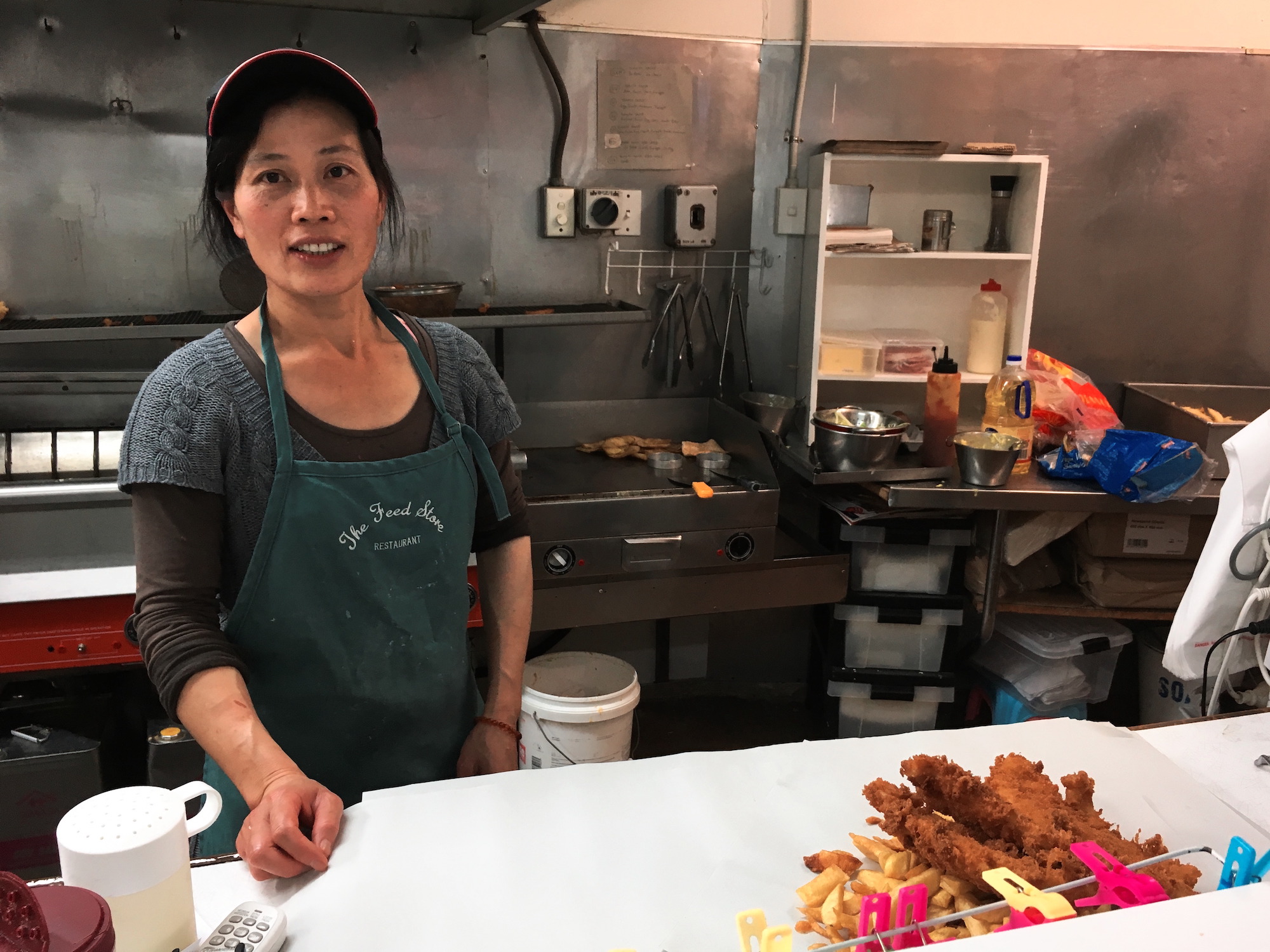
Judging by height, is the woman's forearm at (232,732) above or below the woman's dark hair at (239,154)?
below

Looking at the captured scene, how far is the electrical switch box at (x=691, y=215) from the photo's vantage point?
3.15 metres

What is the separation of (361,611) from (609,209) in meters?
2.00

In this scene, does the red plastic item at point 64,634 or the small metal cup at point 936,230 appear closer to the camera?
the red plastic item at point 64,634

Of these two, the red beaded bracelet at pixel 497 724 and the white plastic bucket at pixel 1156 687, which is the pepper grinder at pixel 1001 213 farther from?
the red beaded bracelet at pixel 497 724

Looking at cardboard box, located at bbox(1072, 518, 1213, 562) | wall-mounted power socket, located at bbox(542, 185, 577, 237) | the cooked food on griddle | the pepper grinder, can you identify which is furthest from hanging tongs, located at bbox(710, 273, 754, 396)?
cardboard box, located at bbox(1072, 518, 1213, 562)

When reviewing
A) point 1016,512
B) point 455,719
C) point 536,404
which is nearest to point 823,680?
point 1016,512

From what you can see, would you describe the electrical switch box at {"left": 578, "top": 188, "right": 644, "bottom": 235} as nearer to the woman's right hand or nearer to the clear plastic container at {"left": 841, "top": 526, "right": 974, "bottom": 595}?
the clear plastic container at {"left": 841, "top": 526, "right": 974, "bottom": 595}

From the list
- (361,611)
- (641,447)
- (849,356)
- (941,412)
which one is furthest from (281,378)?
(849,356)

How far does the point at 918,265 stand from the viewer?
10.9 ft

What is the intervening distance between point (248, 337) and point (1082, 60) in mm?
2940

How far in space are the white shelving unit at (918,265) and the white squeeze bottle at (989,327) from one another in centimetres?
4

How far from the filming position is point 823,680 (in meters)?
3.28

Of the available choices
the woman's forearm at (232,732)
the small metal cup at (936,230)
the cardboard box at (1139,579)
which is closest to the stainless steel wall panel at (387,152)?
the small metal cup at (936,230)

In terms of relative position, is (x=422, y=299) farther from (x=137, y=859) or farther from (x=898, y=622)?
(x=137, y=859)
